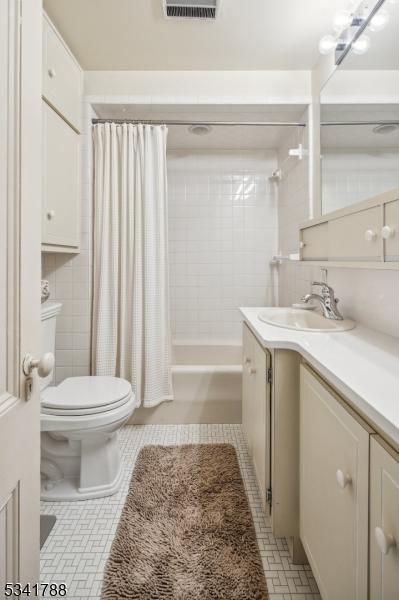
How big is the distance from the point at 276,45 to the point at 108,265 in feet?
5.32

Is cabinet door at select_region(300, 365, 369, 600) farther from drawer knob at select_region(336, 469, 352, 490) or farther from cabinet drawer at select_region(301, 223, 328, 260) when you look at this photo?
cabinet drawer at select_region(301, 223, 328, 260)

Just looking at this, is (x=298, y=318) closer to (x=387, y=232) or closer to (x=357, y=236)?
(x=357, y=236)

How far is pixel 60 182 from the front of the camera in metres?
1.88

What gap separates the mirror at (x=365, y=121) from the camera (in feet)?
3.96

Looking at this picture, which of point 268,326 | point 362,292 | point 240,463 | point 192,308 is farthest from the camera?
point 192,308

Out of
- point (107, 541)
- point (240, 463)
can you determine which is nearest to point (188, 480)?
point (240, 463)

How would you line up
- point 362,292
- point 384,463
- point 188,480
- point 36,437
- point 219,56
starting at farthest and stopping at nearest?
1. point 219,56
2. point 188,480
3. point 362,292
4. point 36,437
5. point 384,463

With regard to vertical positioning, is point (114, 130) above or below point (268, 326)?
above

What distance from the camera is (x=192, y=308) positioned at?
3016 mm

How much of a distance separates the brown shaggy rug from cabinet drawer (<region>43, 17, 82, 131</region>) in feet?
6.65

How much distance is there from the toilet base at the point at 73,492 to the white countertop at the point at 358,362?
106 cm

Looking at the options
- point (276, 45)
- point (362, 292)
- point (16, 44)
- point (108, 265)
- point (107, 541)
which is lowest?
point (107, 541)

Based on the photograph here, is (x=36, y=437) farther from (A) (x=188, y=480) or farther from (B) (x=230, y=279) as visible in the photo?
(B) (x=230, y=279)

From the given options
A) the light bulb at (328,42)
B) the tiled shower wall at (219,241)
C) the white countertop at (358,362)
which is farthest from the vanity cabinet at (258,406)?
the light bulb at (328,42)
